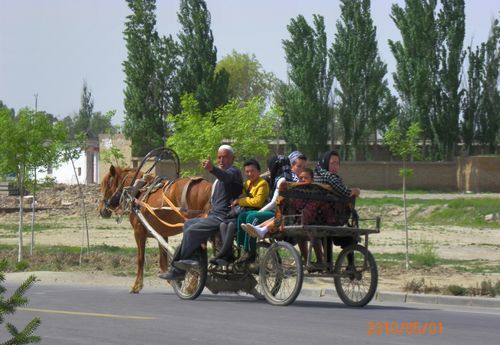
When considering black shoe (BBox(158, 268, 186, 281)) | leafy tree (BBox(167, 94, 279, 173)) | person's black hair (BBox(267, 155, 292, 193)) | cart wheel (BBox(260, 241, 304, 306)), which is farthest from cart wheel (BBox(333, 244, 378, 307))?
leafy tree (BBox(167, 94, 279, 173))

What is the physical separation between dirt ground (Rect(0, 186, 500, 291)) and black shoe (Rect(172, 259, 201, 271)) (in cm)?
380

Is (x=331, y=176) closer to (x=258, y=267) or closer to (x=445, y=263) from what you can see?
(x=258, y=267)

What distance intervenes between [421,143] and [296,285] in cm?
5616

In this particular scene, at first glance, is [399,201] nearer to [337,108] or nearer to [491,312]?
[337,108]

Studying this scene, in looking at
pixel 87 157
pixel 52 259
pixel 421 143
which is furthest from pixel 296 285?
pixel 87 157

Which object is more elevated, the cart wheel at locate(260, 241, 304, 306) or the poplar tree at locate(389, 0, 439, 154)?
the poplar tree at locate(389, 0, 439, 154)

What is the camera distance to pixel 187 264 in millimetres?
16609

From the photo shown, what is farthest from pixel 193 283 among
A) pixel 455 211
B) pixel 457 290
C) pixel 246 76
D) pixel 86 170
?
pixel 246 76

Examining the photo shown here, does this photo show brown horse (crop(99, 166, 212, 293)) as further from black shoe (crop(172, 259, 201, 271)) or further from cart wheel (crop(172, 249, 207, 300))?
black shoe (crop(172, 259, 201, 271))

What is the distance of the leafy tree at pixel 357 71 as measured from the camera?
70562 millimetres

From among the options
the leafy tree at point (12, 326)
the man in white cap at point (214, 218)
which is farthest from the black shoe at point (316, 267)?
the leafy tree at point (12, 326)

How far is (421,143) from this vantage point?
231 ft

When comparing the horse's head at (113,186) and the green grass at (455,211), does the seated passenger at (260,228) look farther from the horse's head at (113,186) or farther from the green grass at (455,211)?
the green grass at (455,211)

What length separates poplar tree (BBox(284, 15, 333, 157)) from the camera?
2778 inches
